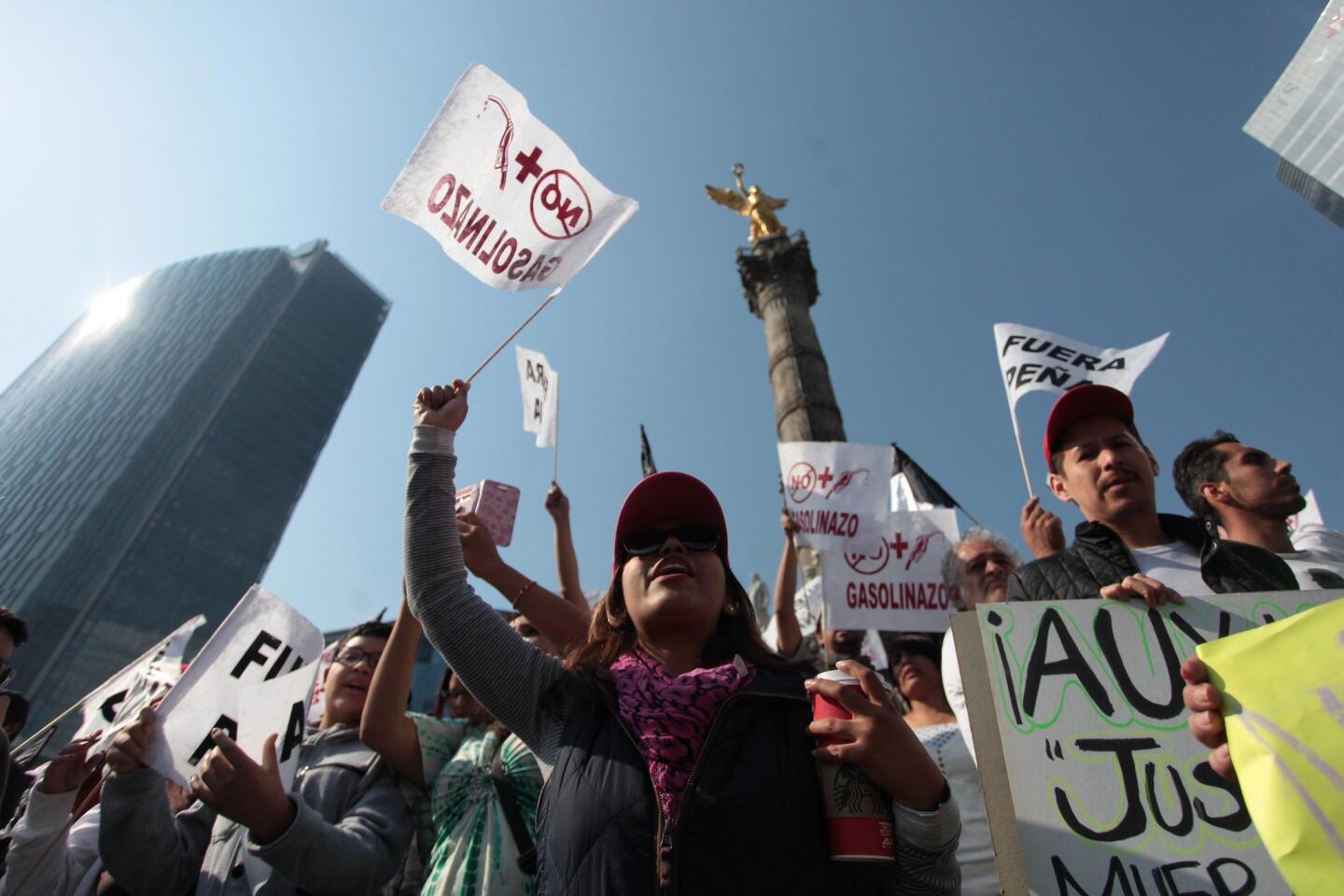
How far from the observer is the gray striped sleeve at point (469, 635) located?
145cm

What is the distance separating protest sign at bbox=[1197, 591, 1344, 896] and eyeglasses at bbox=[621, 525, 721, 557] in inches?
36.3

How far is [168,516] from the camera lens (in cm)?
5272

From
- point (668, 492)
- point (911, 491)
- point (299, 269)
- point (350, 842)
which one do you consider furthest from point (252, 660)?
point (299, 269)

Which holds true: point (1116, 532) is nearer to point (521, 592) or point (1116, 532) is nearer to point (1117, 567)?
point (1117, 567)

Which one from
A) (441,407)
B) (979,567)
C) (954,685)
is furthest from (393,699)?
(979,567)

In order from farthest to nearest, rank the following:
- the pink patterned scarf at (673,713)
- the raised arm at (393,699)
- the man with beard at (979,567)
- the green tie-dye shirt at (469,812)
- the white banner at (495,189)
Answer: the man with beard at (979,567) < the white banner at (495,189) < the raised arm at (393,699) < the green tie-dye shirt at (469,812) < the pink patterned scarf at (673,713)

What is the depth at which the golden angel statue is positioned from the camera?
829 inches

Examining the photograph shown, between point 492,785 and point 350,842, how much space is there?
0.37 m

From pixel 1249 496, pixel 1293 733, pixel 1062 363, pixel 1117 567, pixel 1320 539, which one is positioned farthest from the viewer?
pixel 1062 363

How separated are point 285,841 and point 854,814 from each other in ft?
3.97

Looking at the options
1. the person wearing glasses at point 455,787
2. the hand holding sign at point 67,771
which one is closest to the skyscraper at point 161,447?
the hand holding sign at point 67,771

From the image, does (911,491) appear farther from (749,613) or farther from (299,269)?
(299,269)

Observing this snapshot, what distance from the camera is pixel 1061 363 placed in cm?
411

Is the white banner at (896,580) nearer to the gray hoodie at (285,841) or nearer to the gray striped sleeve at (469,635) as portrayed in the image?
the gray hoodie at (285,841)
